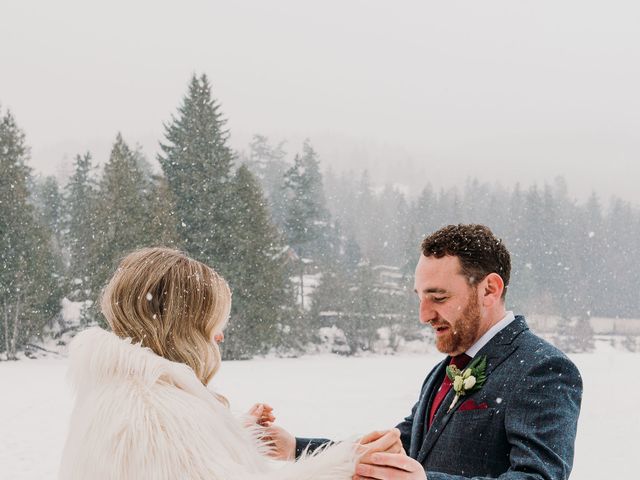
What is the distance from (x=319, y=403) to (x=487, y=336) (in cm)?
2272

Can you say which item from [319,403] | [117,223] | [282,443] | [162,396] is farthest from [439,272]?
[117,223]

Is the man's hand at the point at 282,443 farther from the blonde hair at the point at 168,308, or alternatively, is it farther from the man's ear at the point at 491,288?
the man's ear at the point at 491,288

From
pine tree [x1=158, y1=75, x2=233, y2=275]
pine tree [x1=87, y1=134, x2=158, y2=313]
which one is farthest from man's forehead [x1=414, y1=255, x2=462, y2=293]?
pine tree [x1=158, y1=75, x2=233, y2=275]

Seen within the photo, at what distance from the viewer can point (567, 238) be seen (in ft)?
288

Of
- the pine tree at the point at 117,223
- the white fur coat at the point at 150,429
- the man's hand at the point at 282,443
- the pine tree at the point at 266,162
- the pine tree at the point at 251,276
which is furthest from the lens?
the pine tree at the point at 266,162

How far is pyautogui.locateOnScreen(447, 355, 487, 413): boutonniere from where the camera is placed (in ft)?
8.79

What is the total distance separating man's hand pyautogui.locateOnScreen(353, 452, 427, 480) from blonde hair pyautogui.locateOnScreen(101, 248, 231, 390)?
2.55ft

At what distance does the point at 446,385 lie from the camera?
2.99 meters

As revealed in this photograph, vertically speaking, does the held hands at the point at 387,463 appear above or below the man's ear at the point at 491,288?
below

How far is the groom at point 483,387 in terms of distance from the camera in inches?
91.3

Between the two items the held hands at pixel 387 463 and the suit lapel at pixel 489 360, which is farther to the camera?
the suit lapel at pixel 489 360

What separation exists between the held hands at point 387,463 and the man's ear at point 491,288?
42.8 inches

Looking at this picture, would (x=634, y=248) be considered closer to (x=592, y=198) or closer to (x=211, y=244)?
(x=592, y=198)

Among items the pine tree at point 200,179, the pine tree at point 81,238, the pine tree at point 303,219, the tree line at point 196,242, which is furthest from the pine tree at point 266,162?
the pine tree at point 200,179
